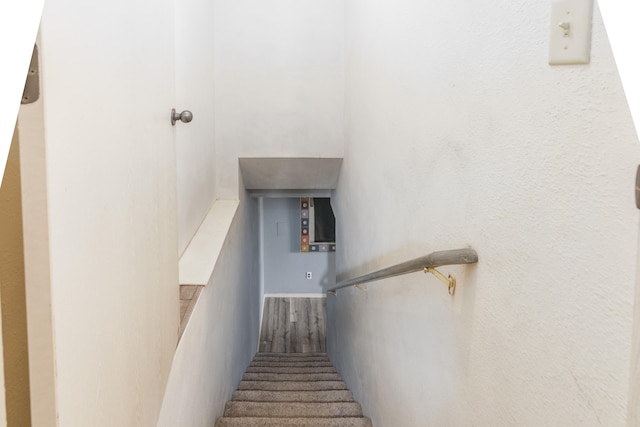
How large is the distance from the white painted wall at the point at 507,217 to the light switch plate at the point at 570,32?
21 mm

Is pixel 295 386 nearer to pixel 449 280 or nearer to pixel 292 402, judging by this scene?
pixel 292 402

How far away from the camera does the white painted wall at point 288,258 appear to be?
7863 mm

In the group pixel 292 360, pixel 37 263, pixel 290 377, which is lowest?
pixel 292 360

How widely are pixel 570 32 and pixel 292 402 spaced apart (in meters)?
2.85

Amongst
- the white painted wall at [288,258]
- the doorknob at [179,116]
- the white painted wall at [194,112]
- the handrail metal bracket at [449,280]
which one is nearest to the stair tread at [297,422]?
the white painted wall at [194,112]

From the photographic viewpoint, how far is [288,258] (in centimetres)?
802

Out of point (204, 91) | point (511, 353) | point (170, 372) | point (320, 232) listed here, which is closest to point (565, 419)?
point (511, 353)

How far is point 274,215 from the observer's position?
7.85 metres

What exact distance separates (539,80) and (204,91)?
2789 millimetres

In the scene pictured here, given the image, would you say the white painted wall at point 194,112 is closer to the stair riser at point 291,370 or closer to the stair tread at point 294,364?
the stair riser at point 291,370

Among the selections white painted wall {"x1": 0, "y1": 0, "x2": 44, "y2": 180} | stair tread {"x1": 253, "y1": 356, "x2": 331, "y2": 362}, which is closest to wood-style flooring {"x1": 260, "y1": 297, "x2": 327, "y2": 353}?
stair tread {"x1": 253, "y1": 356, "x2": 331, "y2": 362}

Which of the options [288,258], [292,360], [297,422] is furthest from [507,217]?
[288,258]

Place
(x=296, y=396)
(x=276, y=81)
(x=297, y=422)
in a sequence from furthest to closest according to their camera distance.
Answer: (x=276, y=81), (x=296, y=396), (x=297, y=422)

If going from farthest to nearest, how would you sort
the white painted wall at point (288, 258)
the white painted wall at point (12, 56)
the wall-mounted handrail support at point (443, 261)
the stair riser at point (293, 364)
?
the white painted wall at point (288, 258) < the stair riser at point (293, 364) < the wall-mounted handrail support at point (443, 261) < the white painted wall at point (12, 56)
